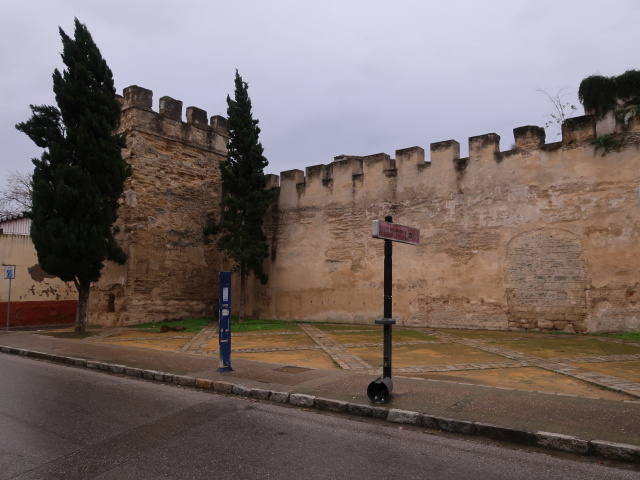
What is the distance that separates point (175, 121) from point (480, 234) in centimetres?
1153

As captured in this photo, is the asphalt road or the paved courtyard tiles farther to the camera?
the paved courtyard tiles

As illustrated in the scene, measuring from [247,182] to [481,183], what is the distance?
7.80 meters

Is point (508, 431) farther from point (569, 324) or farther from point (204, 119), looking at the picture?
point (204, 119)

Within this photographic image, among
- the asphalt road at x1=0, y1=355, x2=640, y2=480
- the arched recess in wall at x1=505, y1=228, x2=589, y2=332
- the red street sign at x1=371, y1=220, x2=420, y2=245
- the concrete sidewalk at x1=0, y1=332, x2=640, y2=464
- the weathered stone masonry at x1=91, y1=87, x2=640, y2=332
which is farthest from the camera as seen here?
the arched recess in wall at x1=505, y1=228, x2=589, y2=332

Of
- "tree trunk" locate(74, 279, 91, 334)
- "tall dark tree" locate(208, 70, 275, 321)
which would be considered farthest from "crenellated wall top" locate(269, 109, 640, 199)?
"tree trunk" locate(74, 279, 91, 334)

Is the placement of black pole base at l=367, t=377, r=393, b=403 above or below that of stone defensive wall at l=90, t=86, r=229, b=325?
below

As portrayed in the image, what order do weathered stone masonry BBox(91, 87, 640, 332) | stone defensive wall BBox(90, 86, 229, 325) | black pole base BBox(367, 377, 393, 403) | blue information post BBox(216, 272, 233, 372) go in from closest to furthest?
black pole base BBox(367, 377, 393, 403) < blue information post BBox(216, 272, 233, 372) < weathered stone masonry BBox(91, 87, 640, 332) < stone defensive wall BBox(90, 86, 229, 325)

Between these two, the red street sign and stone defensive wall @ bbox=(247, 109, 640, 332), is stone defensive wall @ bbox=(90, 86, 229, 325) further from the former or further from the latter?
the red street sign

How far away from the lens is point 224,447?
4.20 meters

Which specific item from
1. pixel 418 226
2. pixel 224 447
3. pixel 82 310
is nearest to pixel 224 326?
pixel 224 447

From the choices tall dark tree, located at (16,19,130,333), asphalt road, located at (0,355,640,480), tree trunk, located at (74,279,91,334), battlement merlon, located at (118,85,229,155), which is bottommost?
asphalt road, located at (0,355,640,480)

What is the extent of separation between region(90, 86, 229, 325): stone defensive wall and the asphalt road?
1019 centimetres

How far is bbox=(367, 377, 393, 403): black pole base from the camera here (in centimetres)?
544

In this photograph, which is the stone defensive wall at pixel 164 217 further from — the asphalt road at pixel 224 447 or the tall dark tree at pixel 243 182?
the asphalt road at pixel 224 447
